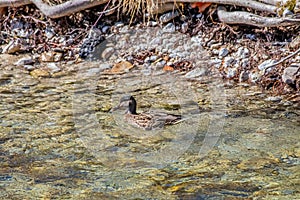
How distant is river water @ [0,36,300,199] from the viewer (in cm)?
465

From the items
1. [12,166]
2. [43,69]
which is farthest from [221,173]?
[43,69]

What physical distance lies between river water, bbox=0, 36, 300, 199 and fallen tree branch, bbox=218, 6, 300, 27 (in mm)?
935

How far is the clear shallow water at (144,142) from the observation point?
4.64 meters

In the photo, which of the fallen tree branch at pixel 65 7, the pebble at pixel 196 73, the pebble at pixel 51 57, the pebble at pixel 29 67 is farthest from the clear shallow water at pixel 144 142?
the fallen tree branch at pixel 65 7

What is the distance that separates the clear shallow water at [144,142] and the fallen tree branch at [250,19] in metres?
0.97

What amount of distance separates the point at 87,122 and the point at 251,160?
1955mm

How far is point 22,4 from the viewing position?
9.26m

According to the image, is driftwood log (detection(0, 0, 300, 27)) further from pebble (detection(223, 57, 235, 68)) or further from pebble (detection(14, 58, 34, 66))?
pebble (detection(14, 58, 34, 66))

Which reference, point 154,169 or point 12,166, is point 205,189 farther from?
point 12,166

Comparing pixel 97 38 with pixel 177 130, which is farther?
pixel 97 38

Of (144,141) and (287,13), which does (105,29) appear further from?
(144,141)

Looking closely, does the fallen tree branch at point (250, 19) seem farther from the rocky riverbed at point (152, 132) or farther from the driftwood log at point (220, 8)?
the rocky riverbed at point (152, 132)

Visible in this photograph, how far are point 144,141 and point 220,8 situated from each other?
3.17 m

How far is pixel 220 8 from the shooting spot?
8.18 m
